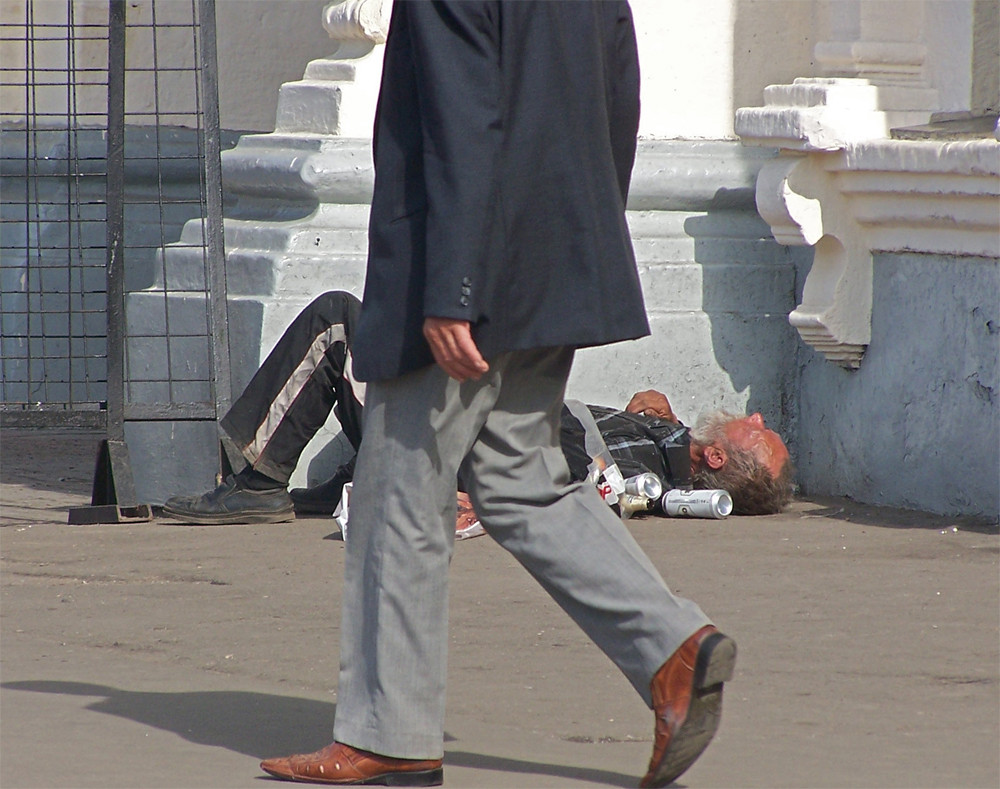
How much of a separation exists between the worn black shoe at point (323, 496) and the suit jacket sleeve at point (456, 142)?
2.86 m

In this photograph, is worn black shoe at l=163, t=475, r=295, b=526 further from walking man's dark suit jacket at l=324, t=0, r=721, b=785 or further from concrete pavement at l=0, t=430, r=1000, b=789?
walking man's dark suit jacket at l=324, t=0, r=721, b=785

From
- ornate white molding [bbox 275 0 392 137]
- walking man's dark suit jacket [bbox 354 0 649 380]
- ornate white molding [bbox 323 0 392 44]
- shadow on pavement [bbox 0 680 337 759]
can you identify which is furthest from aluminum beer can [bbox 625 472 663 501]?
walking man's dark suit jacket [bbox 354 0 649 380]

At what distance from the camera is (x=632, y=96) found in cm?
284

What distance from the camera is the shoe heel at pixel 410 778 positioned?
8.89 ft

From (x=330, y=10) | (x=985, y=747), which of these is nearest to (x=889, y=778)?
(x=985, y=747)

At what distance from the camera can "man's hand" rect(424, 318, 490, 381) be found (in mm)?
2590

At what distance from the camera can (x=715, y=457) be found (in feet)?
17.7

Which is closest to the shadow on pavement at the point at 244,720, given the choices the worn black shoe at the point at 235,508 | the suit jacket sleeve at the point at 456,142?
the suit jacket sleeve at the point at 456,142

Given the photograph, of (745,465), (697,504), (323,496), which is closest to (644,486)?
(697,504)

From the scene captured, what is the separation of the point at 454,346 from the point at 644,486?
280cm

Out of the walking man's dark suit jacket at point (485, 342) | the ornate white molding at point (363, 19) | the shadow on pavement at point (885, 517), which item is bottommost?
the shadow on pavement at point (885, 517)

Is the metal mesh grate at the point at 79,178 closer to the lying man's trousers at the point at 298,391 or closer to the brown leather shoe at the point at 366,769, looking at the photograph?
the lying man's trousers at the point at 298,391

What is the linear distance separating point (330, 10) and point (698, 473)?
6.97ft

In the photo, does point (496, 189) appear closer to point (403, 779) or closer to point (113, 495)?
point (403, 779)
